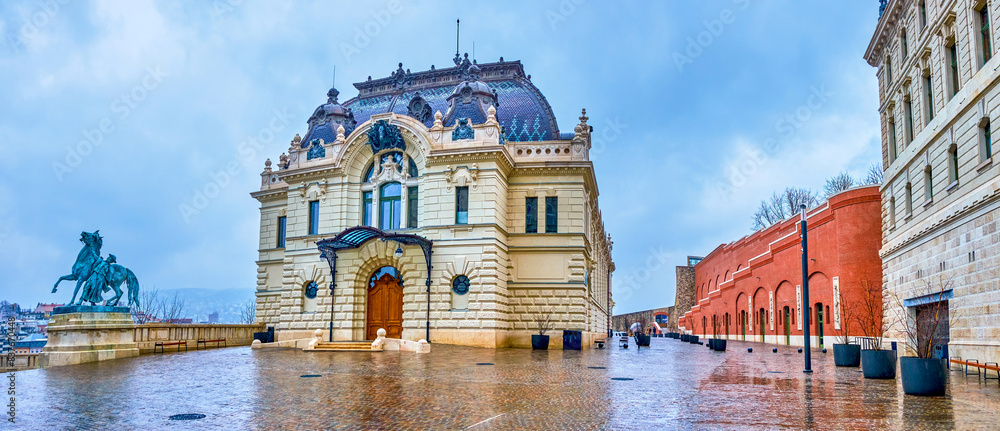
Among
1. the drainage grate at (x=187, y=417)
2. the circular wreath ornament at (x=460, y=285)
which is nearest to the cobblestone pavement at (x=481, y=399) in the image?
the drainage grate at (x=187, y=417)

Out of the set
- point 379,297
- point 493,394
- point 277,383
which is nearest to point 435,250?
point 379,297

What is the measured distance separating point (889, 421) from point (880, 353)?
281 inches

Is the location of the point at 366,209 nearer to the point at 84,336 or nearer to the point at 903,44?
the point at 84,336

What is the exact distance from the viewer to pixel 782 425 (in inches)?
364

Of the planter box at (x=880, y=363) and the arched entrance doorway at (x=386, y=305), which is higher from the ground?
the arched entrance doorway at (x=386, y=305)

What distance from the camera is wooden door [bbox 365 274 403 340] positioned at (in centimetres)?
3344

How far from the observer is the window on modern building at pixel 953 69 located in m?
21.2

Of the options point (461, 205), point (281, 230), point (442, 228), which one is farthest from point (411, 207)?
point (281, 230)

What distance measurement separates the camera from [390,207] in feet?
112

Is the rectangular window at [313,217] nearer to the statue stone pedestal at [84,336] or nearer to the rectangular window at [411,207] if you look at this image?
the rectangular window at [411,207]

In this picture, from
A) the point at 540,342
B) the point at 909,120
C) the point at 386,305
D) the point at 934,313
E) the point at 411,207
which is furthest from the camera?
the point at 411,207

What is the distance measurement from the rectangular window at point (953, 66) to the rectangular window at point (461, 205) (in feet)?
61.9

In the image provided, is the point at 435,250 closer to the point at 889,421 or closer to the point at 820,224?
the point at 820,224

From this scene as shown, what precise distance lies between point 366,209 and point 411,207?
7.34 feet
